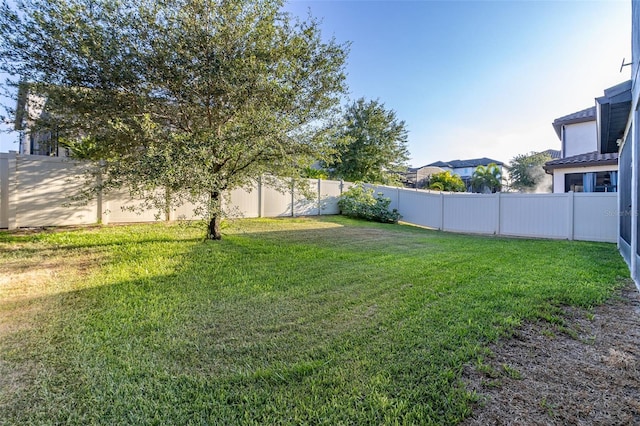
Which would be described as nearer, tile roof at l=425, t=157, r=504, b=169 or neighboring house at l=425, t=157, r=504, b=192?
neighboring house at l=425, t=157, r=504, b=192

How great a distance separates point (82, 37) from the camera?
4.93m

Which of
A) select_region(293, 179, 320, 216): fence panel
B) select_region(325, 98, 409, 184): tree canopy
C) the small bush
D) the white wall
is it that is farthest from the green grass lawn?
select_region(325, 98, 409, 184): tree canopy

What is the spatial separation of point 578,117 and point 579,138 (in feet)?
3.11

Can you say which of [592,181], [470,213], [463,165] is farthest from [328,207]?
[463,165]

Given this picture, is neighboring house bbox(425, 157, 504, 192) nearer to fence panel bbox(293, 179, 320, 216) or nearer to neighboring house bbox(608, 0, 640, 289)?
fence panel bbox(293, 179, 320, 216)

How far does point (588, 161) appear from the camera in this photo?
11.7 m

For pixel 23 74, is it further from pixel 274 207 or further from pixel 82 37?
pixel 274 207

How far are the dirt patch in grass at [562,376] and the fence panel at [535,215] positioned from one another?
23.7ft

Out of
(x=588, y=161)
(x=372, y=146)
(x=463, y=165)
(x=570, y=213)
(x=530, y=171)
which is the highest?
(x=463, y=165)

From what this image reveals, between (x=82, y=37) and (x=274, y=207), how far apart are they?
24.9 feet

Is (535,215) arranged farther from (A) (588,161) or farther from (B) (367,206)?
(B) (367,206)

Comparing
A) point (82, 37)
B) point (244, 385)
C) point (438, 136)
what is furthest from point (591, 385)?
point (438, 136)

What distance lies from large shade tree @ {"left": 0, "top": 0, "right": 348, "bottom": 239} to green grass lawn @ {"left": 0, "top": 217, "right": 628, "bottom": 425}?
1610 millimetres

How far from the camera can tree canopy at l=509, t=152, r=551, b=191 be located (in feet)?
81.9
